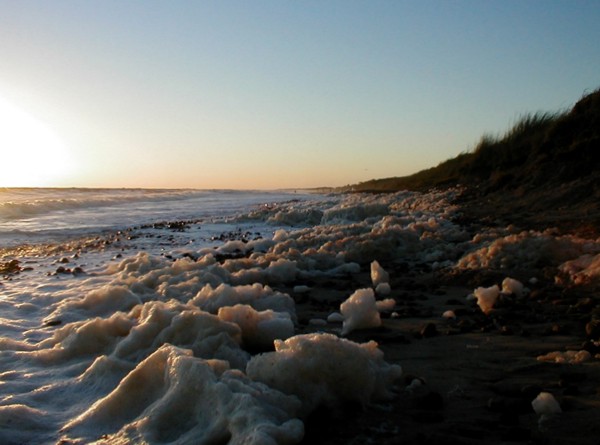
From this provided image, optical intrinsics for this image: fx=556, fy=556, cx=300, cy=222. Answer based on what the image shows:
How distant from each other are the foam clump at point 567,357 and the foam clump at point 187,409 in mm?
1665

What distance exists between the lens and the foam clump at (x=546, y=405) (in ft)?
8.39

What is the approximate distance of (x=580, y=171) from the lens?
1073 cm

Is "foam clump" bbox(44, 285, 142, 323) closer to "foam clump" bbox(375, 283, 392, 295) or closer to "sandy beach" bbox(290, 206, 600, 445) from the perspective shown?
"sandy beach" bbox(290, 206, 600, 445)

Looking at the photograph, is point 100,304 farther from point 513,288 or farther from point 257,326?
point 513,288

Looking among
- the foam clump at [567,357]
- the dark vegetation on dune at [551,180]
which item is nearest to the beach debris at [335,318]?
the foam clump at [567,357]

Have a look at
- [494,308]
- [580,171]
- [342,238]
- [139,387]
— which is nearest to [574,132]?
[580,171]

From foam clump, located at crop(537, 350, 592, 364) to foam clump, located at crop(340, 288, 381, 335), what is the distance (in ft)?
4.32

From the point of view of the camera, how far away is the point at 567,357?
3.27 metres

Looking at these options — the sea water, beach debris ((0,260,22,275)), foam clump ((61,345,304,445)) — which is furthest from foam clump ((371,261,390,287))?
beach debris ((0,260,22,275))

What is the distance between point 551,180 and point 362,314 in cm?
874

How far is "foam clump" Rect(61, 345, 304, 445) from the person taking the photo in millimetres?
2348

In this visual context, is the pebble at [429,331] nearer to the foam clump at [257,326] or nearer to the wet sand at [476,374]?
the wet sand at [476,374]

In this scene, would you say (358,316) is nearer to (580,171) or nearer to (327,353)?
(327,353)

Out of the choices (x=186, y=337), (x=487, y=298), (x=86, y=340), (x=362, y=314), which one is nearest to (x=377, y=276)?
(x=487, y=298)
